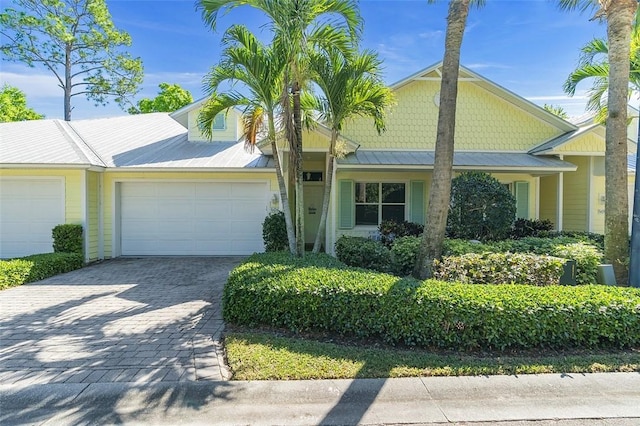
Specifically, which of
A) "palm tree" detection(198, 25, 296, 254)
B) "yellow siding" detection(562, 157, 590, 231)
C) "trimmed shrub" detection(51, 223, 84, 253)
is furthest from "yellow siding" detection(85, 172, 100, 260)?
"yellow siding" detection(562, 157, 590, 231)

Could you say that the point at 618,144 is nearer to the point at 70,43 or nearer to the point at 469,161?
the point at 469,161

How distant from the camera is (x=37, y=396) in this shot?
11.2ft

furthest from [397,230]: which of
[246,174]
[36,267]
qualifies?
[36,267]

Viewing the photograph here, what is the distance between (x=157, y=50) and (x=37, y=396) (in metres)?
14.5

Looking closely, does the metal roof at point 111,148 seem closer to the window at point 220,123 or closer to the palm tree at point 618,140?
the window at point 220,123

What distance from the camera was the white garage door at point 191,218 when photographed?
37.3 ft

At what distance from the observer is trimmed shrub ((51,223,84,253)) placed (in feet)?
31.6

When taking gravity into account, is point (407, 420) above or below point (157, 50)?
below

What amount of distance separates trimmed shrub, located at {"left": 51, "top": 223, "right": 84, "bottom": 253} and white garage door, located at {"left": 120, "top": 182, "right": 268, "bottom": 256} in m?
1.67

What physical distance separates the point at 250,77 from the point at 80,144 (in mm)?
7737

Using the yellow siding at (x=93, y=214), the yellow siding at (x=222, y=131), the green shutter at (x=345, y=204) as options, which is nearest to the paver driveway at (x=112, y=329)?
the yellow siding at (x=93, y=214)

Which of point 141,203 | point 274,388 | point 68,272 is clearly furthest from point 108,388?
point 141,203

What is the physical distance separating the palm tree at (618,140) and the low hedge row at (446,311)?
1.77 m

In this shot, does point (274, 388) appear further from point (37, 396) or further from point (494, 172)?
point (494, 172)
